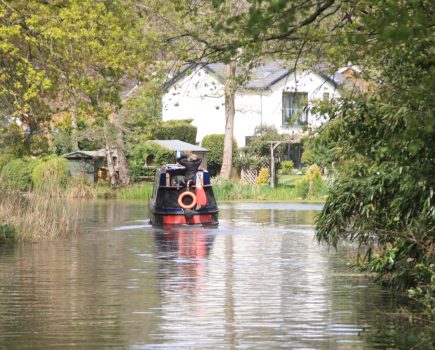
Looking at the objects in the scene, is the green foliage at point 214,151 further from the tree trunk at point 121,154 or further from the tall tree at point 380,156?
the tall tree at point 380,156

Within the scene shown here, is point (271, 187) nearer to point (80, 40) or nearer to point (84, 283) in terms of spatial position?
point (80, 40)

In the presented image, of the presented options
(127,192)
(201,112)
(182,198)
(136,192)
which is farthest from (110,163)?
(182,198)

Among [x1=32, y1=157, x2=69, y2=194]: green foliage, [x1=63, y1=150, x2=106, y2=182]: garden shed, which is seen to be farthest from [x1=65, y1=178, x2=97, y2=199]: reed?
[x1=63, y1=150, x2=106, y2=182]: garden shed

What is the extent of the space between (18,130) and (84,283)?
34.8 feet

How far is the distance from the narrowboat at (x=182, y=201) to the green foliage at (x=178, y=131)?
33.5 meters

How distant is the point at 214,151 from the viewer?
68875mm

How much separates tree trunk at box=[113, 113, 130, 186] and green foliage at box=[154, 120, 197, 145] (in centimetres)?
1117

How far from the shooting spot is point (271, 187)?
57406mm

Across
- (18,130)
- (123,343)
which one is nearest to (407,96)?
(123,343)

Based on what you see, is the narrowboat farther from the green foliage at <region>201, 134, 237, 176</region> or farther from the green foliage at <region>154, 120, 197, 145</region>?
the green foliage at <region>154, 120, 197, 145</region>

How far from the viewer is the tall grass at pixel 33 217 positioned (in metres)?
29.2

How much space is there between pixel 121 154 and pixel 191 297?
40038 mm

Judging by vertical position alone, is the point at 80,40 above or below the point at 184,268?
above

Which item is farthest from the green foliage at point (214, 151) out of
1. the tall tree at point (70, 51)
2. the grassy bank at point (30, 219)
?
the tall tree at point (70, 51)
